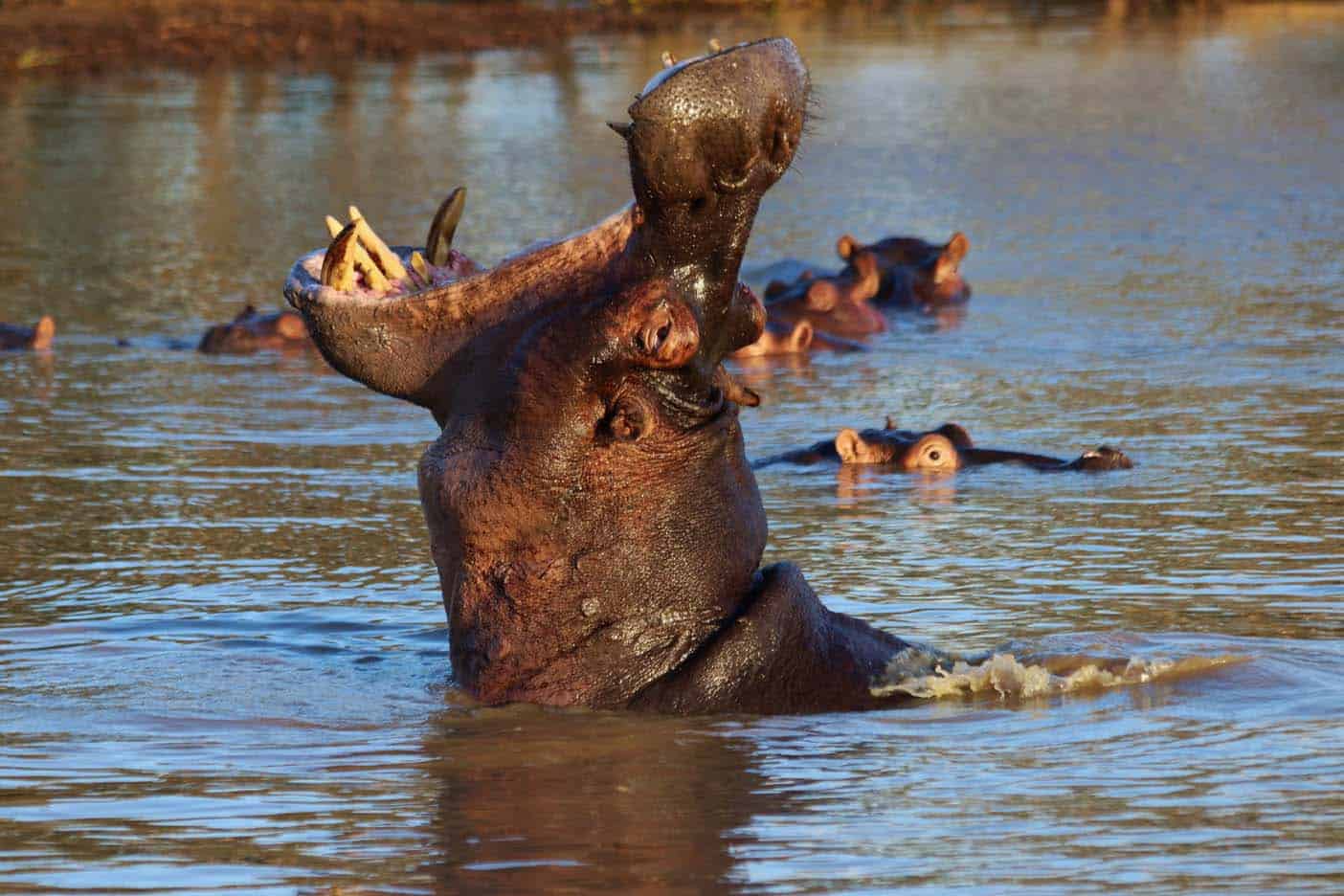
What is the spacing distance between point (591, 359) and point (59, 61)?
28.1 metres

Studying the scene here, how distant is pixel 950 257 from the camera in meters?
12.8

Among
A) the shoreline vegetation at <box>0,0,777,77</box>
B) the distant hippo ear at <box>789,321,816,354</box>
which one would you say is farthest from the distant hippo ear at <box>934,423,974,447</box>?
the shoreline vegetation at <box>0,0,777,77</box>

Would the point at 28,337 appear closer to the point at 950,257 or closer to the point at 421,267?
the point at 950,257

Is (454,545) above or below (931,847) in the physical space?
above

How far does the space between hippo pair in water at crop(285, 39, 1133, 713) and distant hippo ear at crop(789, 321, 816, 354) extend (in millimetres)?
7058


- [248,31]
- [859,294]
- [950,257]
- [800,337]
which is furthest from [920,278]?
[248,31]

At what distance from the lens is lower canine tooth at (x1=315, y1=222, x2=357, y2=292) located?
169 inches

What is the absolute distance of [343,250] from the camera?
4.30 meters

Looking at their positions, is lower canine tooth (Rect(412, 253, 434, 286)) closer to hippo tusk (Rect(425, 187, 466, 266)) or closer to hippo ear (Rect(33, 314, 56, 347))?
hippo tusk (Rect(425, 187, 466, 266))

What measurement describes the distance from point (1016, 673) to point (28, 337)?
761cm

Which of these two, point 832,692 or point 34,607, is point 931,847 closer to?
point 832,692

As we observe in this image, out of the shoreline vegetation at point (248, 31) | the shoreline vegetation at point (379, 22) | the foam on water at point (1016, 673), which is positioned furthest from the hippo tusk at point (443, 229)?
the shoreline vegetation at point (248, 31)

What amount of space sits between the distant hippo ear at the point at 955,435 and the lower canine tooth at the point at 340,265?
442 cm

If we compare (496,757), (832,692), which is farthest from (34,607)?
(832,692)
